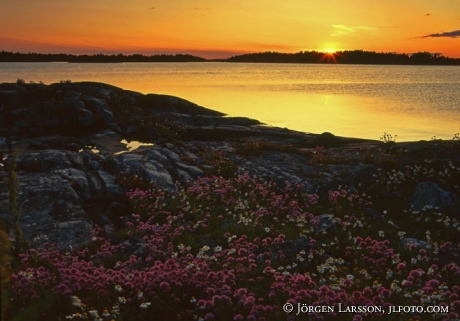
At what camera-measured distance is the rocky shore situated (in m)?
14.0

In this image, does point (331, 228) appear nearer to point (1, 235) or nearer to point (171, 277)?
point (171, 277)

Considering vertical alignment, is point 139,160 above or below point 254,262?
above

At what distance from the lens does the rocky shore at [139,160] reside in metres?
14.0

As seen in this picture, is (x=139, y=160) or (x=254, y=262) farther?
(x=139, y=160)

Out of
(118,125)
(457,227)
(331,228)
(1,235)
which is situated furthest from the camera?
(118,125)

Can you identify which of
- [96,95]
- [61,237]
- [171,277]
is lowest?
[61,237]

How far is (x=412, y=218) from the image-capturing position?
13508 millimetres

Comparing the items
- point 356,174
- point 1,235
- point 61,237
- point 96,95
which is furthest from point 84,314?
point 96,95

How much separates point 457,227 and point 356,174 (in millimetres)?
4851

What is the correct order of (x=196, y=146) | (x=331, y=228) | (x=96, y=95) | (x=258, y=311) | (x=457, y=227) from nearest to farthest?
(x=258, y=311), (x=331, y=228), (x=457, y=227), (x=196, y=146), (x=96, y=95)

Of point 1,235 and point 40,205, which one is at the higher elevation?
point 1,235

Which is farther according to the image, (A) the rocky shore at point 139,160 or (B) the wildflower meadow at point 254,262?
(A) the rocky shore at point 139,160

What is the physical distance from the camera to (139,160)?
18.6 metres

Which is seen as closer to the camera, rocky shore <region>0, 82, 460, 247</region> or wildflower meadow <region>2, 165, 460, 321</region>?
wildflower meadow <region>2, 165, 460, 321</region>
